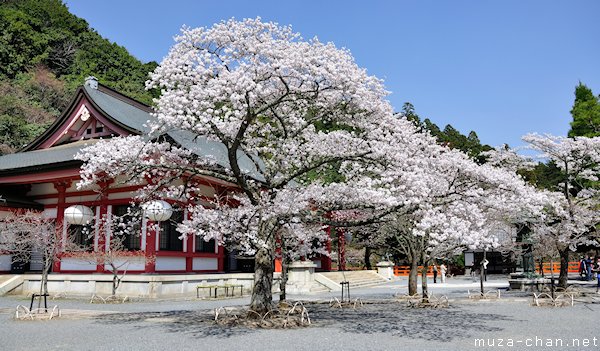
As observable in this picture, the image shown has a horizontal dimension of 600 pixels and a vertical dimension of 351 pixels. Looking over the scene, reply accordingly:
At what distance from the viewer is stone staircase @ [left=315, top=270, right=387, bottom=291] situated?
2613 cm

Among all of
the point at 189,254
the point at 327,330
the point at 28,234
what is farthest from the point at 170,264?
the point at 327,330

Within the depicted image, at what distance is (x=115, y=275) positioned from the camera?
697 inches

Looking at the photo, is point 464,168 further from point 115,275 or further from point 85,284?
point 85,284

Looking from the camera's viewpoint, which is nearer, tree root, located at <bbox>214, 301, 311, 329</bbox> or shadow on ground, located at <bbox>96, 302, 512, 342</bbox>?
shadow on ground, located at <bbox>96, 302, 512, 342</bbox>

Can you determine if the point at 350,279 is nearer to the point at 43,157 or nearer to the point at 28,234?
the point at 28,234

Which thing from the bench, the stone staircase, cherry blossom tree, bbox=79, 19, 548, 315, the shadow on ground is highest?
cherry blossom tree, bbox=79, 19, 548, 315

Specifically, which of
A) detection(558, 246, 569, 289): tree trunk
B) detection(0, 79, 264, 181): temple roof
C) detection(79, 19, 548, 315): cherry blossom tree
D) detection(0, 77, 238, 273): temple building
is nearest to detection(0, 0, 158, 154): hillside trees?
detection(0, 79, 264, 181): temple roof

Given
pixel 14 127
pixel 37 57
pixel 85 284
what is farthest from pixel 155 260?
pixel 37 57

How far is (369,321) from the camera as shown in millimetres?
12320

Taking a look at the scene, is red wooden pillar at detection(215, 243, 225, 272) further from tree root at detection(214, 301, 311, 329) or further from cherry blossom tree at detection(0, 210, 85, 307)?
tree root at detection(214, 301, 311, 329)

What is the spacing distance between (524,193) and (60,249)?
16429mm

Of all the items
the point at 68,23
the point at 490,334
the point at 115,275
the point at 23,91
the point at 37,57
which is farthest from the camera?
the point at 68,23

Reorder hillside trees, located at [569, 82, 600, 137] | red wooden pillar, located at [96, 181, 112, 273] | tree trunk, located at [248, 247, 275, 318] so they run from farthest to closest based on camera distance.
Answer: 1. hillside trees, located at [569, 82, 600, 137]
2. red wooden pillar, located at [96, 181, 112, 273]
3. tree trunk, located at [248, 247, 275, 318]

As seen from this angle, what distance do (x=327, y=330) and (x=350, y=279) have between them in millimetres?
20128
